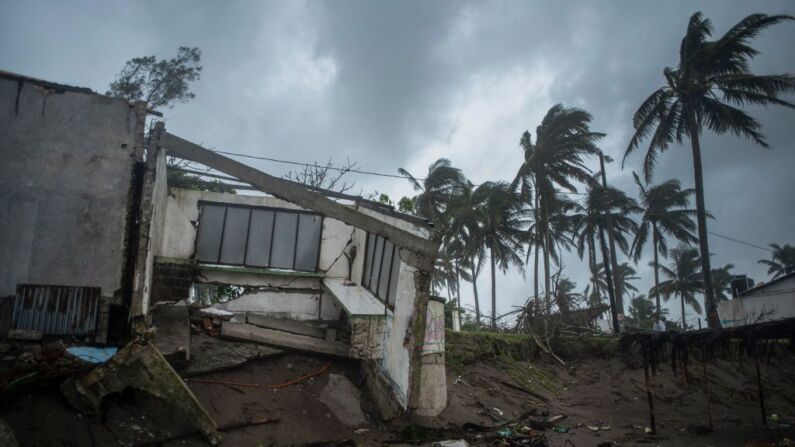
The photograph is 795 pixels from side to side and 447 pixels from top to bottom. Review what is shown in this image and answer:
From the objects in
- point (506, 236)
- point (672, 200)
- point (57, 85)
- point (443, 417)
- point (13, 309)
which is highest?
point (672, 200)

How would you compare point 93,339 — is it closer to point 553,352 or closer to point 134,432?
point 134,432

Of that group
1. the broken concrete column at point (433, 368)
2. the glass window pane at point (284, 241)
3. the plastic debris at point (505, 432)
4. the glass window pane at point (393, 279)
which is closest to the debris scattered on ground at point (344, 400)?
the broken concrete column at point (433, 368)

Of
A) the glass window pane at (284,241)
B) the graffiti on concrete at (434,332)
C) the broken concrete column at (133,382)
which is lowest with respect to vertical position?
the broken concrete column at (133,382)

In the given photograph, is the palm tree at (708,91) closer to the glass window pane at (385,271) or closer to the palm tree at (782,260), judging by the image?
the glass window pane at (385,271)

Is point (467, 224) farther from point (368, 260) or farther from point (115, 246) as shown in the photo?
point (115, 246)

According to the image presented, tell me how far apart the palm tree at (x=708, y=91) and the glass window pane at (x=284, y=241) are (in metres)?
14.6

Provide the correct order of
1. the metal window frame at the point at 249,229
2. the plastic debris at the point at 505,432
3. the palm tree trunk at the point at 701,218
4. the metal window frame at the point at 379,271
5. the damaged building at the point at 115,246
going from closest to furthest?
the damaged building at the point at 115,246 → the plastic debris at the point at 505,432 → the metal window frame at the point at 379,271 → the metal window frame at the point at 249,229 → the palm tree trunk at the point at 701,218

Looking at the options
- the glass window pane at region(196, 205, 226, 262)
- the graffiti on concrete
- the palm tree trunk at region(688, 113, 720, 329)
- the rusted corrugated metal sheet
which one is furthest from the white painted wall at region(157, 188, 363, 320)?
the palm tree trunk at region(688, 113, 720, 329)

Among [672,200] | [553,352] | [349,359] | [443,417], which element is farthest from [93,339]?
[672,200]

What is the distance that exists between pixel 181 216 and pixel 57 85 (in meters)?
4.37

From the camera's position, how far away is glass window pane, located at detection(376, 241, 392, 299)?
989 centimetres

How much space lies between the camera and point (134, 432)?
6.34 meters

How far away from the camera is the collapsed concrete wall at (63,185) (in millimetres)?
7324

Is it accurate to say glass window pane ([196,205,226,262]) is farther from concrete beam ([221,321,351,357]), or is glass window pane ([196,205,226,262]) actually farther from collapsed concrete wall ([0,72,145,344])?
collapsed concrete wall ([0,72,145,344])
